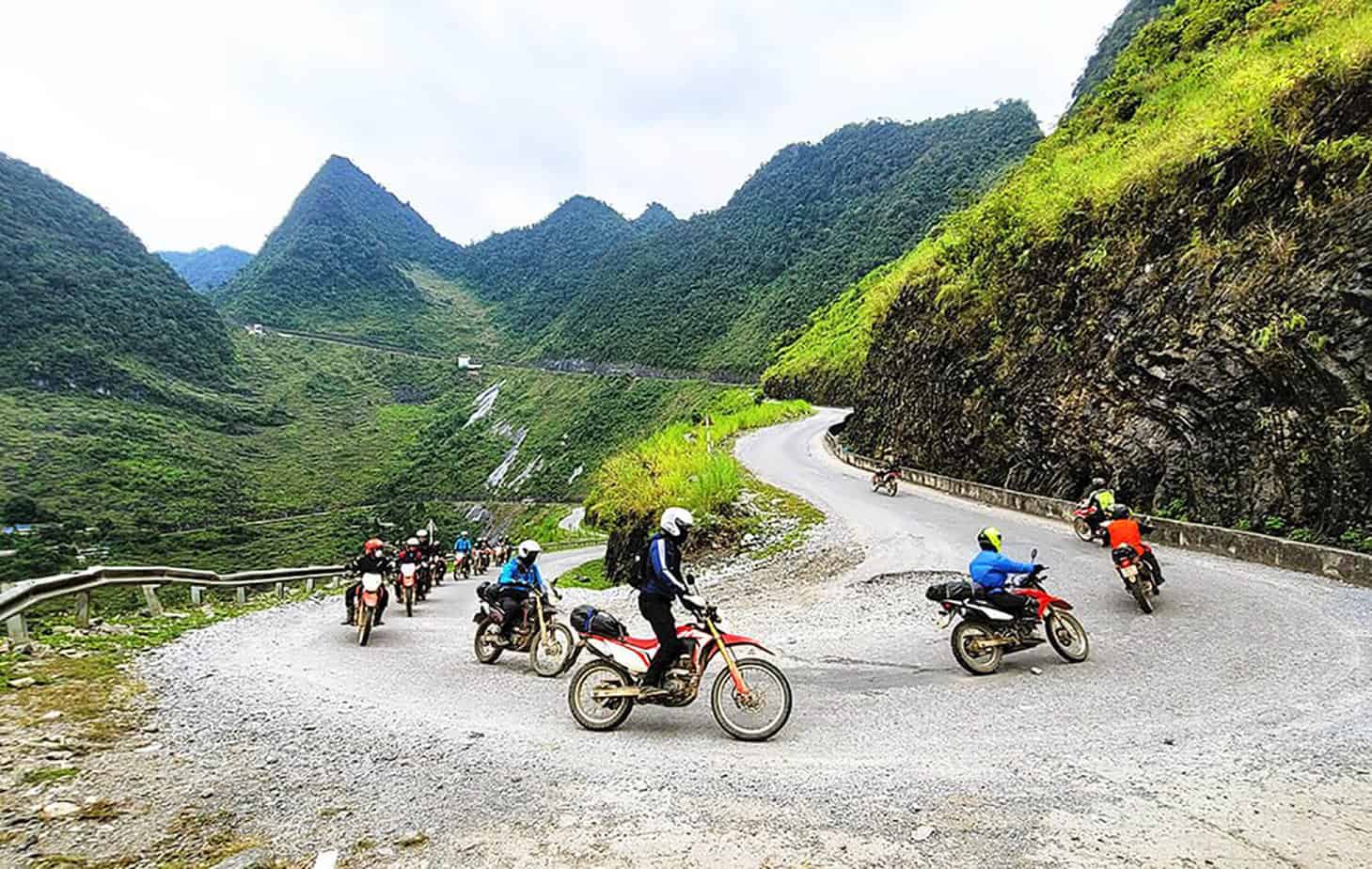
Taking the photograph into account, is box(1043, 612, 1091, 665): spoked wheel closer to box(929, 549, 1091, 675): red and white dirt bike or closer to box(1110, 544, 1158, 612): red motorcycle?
box(929, 549, 1091, 675): red and white dirt bike

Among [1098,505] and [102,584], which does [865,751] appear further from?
[102,584]

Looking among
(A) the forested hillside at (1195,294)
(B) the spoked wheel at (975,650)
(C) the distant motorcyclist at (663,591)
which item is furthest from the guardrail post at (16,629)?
(A) the forested hillside at (1195,294)

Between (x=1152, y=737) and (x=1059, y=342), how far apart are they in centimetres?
1515

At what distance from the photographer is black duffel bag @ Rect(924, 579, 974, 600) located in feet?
23.4

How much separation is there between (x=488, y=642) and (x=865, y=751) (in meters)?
5.15

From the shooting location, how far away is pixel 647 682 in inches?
230

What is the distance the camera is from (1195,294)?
14.1 metres

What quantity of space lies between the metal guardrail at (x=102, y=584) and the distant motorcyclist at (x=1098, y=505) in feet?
48.1

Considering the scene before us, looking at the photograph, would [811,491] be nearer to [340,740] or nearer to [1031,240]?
[1031,240]

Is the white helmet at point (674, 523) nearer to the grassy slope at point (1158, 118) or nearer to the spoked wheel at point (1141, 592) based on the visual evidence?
the spoked wheel at point (1141, 592)

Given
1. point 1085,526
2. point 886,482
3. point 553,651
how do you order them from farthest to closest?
point 886,482, point 1085,526, point 553,651

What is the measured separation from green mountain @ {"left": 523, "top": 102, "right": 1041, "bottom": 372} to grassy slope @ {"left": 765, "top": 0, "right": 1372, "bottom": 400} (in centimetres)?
4939

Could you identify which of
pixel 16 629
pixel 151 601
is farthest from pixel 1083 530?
pixel 151 601

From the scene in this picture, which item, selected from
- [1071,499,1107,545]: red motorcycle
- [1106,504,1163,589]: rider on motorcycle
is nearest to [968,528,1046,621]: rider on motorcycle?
[1106,504,1163,589]: rider on motorcycle
